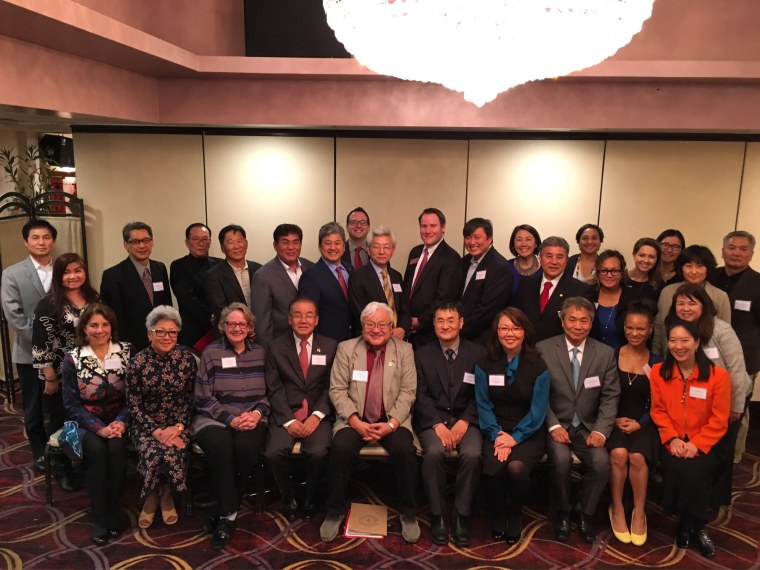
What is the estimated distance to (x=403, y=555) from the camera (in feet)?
10.6

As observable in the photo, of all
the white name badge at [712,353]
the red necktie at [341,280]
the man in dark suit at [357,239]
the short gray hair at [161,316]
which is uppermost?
the man in dark suit at [357,239]

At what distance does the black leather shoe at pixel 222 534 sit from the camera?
3.26 meters

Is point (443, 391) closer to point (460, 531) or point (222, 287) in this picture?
point (460, 531)

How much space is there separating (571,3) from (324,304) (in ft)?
8.61

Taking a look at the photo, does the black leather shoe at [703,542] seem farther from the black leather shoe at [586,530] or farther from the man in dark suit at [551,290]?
the man in dark suit at [551,290]

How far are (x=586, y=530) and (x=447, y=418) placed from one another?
1018mm

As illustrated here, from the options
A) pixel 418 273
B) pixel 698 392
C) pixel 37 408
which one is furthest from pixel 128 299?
pixel 698 392

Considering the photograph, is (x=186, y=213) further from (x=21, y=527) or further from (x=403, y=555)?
(x=403, y=555)

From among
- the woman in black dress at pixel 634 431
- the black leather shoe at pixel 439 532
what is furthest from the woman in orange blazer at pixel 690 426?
the black leather shoe at pixel 439 532

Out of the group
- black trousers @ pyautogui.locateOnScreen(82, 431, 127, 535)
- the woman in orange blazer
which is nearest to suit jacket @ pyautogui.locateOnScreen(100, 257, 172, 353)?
black trousers @ pyautogui.locateOnScreen(82, 431, 127, 535)

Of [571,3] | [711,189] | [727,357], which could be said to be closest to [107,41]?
[571,3]

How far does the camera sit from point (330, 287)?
414cm

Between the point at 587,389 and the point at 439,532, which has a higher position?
the point at 587,389

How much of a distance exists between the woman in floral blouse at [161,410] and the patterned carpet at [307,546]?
0.27m
